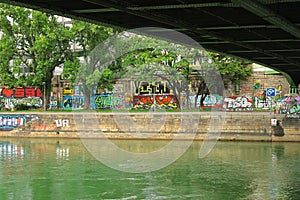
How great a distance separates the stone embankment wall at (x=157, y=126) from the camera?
145 ft

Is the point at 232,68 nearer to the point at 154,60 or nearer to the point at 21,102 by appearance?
the point at 154,60

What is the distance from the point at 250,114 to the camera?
149ft

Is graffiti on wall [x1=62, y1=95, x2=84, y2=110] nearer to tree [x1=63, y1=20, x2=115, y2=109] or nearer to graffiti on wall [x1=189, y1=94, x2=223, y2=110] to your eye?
tree [x1=63, y1=20, x2=115, y2=109]

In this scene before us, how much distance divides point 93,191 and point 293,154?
54.3 ft

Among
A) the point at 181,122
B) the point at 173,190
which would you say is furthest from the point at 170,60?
the point at 173,190

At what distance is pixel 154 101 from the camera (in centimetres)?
6184

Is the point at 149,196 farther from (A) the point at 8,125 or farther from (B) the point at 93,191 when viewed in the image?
(A) the point at 8,125

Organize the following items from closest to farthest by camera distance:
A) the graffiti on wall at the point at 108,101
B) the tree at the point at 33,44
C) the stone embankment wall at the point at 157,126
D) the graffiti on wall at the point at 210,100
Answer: the stone embankment wall at the point at 157,126 → the tree at the point at 33,44 → the graffiti on wall at the point at 210,100 → the graffiti on wall at the point at 108,101

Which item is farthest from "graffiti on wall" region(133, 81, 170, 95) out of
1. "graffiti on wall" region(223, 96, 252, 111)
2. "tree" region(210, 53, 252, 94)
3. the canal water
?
the canal water

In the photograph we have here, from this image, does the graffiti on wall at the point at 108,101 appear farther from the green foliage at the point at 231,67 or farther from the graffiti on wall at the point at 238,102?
the green foliage at the point at 231,67

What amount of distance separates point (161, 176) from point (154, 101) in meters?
35.3

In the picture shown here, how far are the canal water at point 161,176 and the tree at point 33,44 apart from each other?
15891 millimetres

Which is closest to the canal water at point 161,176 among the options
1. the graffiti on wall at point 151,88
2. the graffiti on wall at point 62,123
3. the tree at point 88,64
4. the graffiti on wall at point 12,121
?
the graffiti on wall at point 62,123

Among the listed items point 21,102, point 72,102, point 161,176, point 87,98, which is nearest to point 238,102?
point 87,98
